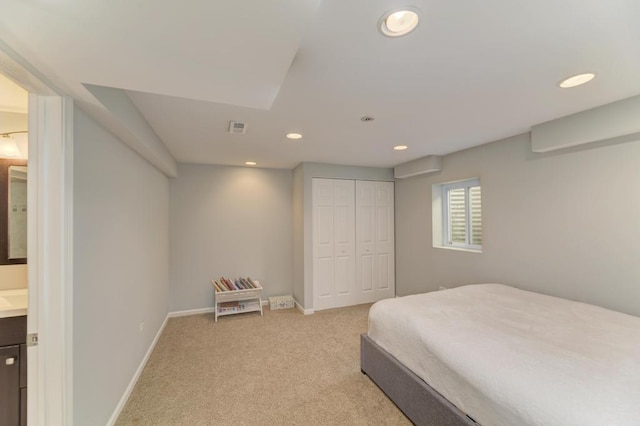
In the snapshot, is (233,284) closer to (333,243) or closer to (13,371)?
(333,243)

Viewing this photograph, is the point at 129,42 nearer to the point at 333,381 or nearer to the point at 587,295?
the point at 333,381

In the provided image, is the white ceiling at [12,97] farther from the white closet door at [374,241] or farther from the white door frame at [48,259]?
the white closet door at [374,241]

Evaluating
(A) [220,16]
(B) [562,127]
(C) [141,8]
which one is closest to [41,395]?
(C) [141,8]

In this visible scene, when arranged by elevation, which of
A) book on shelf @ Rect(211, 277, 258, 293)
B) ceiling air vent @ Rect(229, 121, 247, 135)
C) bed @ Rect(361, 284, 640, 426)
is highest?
ceiling air vent @ Rect(229, 121, 247, 135)

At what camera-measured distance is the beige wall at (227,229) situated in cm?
390

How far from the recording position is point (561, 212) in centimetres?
241

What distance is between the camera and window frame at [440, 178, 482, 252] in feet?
11.3

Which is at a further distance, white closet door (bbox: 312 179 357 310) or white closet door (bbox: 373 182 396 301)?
white closet door (bbox: 373 182 396 301)

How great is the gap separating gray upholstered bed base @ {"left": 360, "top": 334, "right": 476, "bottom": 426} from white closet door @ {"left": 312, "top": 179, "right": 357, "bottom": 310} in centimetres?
169

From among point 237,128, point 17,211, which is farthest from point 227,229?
point 17,211

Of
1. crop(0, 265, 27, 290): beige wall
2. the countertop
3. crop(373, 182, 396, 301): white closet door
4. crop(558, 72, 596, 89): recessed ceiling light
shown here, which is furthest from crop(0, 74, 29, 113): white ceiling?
crop(373, 182, 396, 301): white closet door

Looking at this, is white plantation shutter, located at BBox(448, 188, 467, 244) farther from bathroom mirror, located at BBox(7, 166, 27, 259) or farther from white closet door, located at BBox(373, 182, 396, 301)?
bathroom mirror, located at BBox(7, 166, 27, 259)

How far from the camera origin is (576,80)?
1651mm

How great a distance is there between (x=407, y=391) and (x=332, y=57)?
2.22 metres
